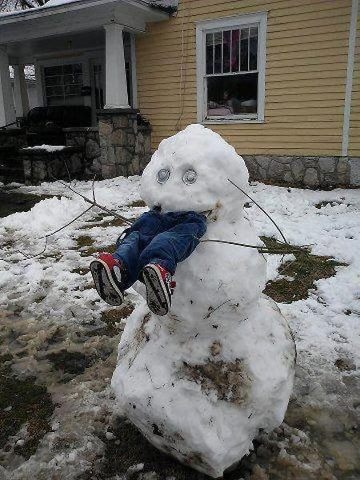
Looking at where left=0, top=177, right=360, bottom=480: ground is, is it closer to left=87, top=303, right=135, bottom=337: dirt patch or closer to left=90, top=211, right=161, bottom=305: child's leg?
left=87, top=303, right=135, bottom=337: dirt patch

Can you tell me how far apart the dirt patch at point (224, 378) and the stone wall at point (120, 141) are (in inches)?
309

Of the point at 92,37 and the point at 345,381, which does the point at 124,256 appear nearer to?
the point at 345,381

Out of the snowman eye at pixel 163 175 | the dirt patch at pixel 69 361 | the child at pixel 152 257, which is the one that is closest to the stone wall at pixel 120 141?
the dirt patch at pixel 69 361

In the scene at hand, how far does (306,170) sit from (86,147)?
496 centimetres

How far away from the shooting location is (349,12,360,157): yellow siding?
25.0 ft

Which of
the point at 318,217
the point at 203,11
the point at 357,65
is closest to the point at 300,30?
the point at 357,65

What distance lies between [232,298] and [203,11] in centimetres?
842

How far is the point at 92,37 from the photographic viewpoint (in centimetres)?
1090

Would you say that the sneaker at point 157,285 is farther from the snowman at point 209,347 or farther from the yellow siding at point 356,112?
the yellow siding at point 356,112

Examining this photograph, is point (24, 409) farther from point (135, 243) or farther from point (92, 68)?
point (92, 68)

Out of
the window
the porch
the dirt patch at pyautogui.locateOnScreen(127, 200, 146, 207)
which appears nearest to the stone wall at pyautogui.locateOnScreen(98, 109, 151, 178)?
the porch

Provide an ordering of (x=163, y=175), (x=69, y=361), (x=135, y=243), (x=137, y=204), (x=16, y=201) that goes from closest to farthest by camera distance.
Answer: (x=135, y=243)
(x=163, y=175)
(x=69, y=361)
(x=137, y=204)
(x=16, y=201)

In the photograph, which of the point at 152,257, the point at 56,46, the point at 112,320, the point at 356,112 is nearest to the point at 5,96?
the point at 56,46

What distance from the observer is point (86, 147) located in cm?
1002
